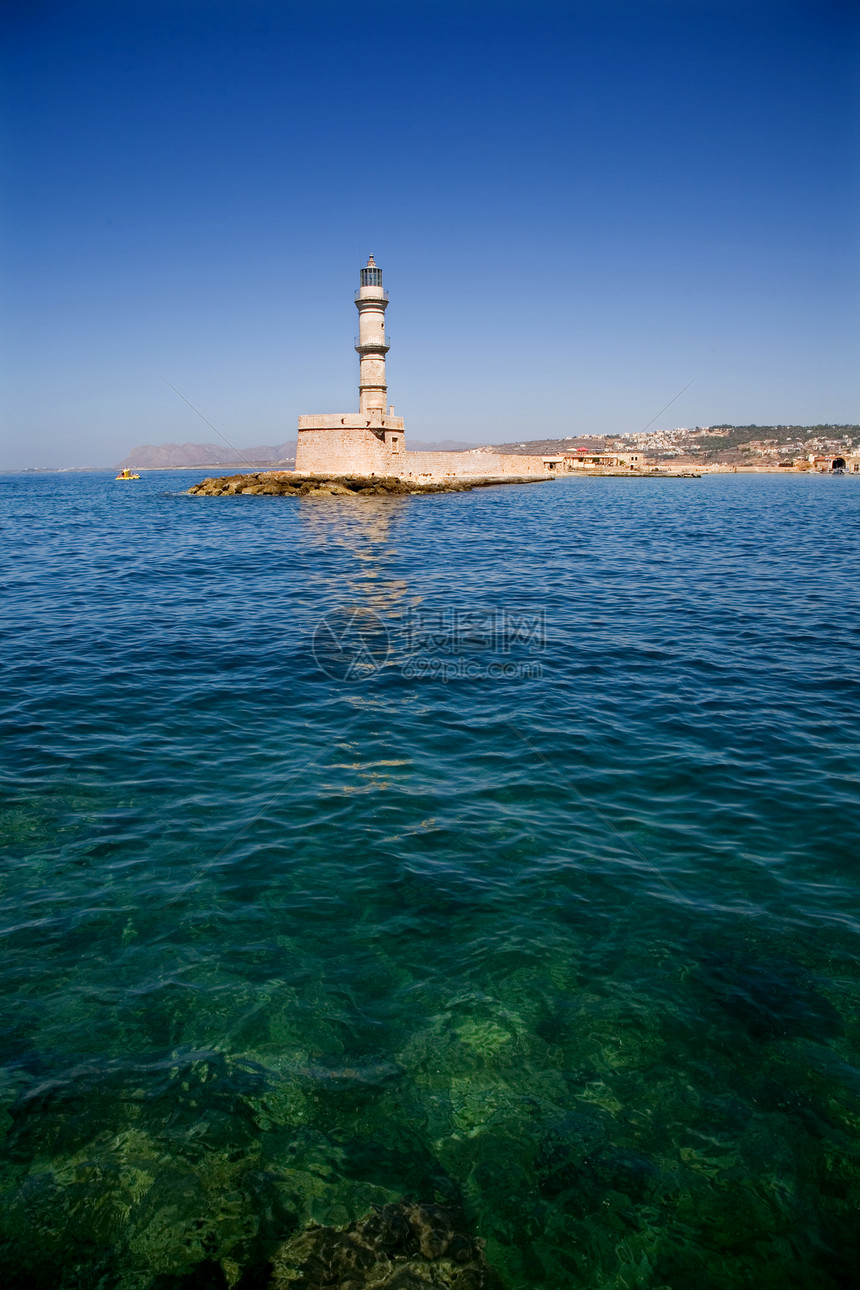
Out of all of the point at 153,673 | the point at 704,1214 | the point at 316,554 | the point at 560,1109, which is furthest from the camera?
the point at 316,554

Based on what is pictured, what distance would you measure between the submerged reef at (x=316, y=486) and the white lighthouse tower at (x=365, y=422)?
1.21 metres

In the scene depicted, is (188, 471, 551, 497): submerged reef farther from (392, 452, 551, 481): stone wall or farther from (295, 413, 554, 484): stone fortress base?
(392, 452, 551, 481): stone wall

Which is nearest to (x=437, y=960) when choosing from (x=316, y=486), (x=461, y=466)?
(x=316, y=486)

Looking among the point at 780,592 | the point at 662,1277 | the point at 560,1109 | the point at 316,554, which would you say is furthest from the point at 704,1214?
the point at 316,554

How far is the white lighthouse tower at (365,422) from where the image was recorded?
180ft

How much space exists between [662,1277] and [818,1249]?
32.5 inches

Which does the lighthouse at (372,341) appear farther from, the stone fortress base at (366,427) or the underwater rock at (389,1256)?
the underwater rock at (389,1256)

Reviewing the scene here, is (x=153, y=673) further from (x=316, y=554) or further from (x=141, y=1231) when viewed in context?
(x=316, y=554)

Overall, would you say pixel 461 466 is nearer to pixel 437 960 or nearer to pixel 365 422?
pixel 365 422

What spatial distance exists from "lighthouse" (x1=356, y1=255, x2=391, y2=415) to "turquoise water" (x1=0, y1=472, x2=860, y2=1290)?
1854 inches

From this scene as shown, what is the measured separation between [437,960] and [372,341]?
56.1 metres

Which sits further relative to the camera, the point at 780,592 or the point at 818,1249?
the point at 780,592

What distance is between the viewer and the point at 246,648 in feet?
44.4

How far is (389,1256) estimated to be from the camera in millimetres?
3469
